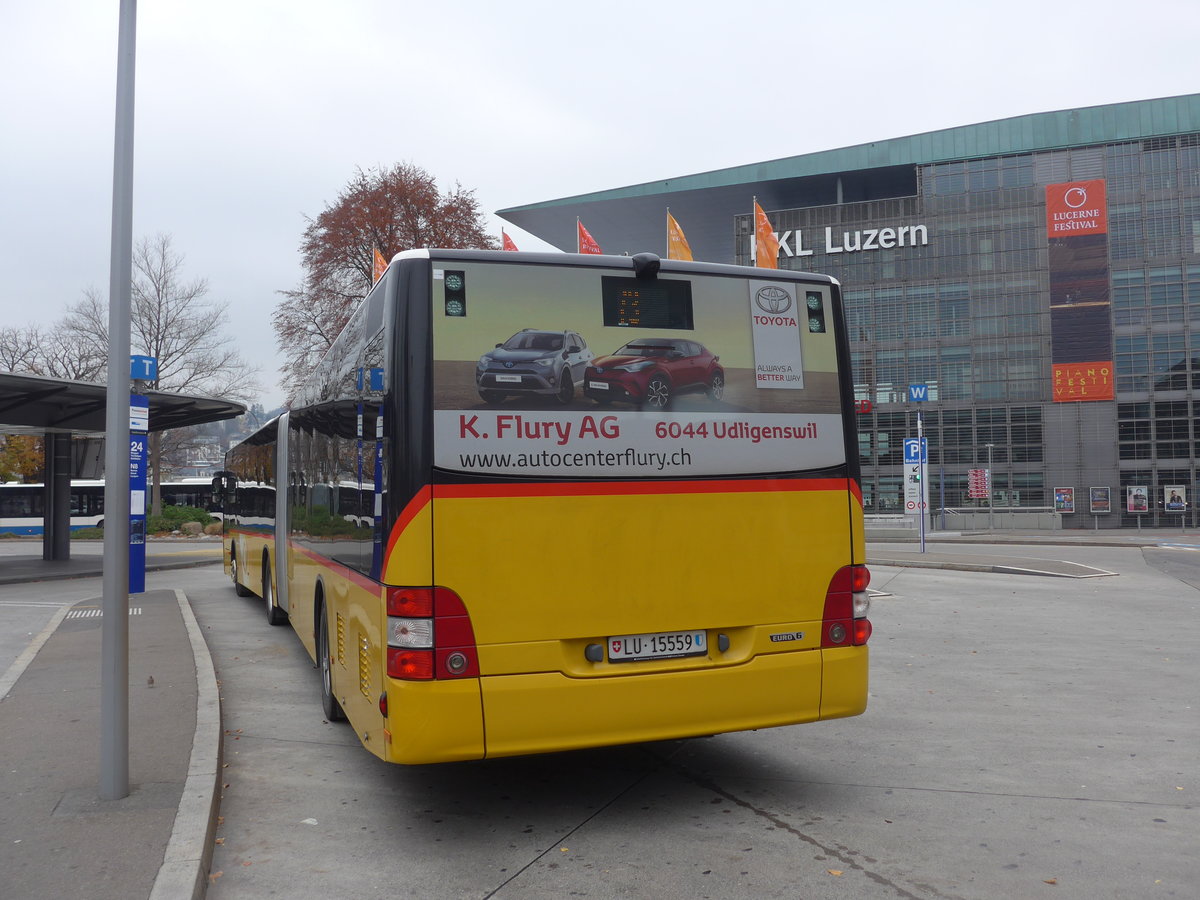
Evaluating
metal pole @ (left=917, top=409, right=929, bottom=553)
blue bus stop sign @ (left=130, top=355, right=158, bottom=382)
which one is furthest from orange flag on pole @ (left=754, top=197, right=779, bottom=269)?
blue bus stop sign @ (left=130, top=355, right=158, bottom=382)

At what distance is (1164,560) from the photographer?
90.8 ft

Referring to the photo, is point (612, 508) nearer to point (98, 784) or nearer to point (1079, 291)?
point (98, 784)

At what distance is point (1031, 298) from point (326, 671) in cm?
6842

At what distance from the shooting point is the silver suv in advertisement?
515 centimetres

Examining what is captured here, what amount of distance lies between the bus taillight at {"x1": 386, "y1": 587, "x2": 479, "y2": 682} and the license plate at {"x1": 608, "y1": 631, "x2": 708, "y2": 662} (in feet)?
2.43

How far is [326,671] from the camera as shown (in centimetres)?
781

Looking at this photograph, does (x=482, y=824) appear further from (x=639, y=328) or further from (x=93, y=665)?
(x=93, y=665)

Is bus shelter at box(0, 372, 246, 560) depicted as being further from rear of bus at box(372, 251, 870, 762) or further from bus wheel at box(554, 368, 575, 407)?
bus wheel at box(554, 368, 575, 407)

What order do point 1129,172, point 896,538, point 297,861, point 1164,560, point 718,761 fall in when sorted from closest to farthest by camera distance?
point 297,861 < point 718,761 < point 1164,560 < point 896,538 < point 1129,172

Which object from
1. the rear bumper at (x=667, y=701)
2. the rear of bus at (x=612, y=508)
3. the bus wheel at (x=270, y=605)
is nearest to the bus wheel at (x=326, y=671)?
the rear of bus at (x=612, y=508)

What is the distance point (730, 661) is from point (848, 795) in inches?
46.4

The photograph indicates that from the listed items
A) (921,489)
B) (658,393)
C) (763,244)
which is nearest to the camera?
(658,393)

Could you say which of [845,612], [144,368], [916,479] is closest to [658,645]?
[845,612]

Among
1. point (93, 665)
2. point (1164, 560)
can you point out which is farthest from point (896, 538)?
point (93, 665)
